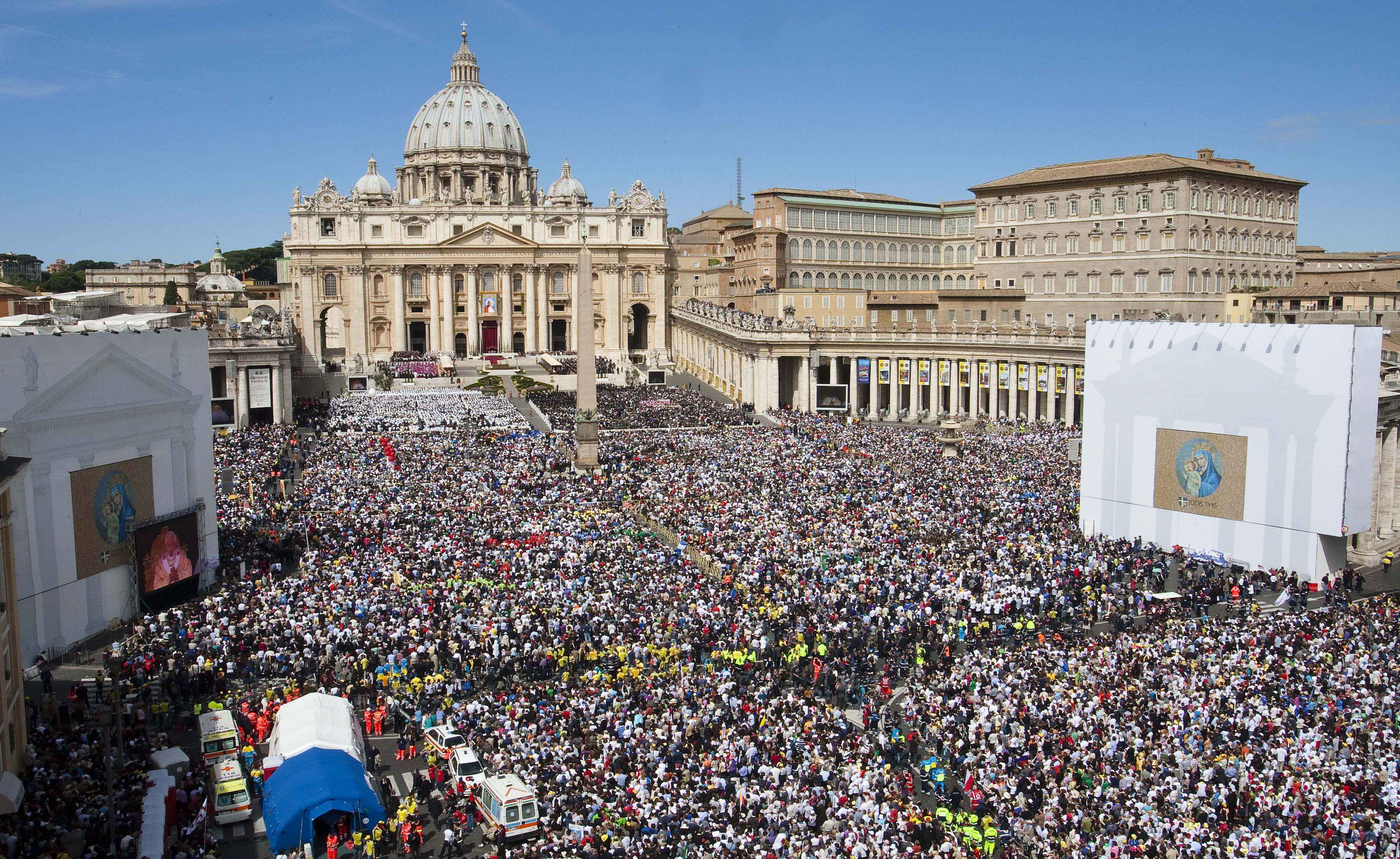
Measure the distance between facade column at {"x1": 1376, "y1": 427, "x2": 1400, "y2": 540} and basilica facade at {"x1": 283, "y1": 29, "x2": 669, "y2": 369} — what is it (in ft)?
247

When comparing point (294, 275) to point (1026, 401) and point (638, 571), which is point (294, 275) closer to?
point (1026, 401)

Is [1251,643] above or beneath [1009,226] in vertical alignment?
beneath

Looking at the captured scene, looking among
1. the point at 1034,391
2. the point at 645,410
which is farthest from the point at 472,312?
the point at 1034,391

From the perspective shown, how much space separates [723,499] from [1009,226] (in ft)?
159

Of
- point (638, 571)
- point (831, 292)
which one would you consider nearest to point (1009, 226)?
point (831, 292)

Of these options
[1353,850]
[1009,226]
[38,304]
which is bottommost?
[1353,850]

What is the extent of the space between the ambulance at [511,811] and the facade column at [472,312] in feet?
309

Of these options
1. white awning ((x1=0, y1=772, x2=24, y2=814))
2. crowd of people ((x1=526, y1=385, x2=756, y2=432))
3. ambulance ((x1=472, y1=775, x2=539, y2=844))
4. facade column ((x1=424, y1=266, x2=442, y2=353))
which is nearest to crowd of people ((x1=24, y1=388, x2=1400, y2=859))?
ambulance ((x1=472, y1=775, x2=539, y2=844))

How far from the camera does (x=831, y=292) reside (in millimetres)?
84438

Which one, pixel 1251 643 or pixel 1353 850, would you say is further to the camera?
pixel 1251 643

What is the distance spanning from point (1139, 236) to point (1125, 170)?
13.7 feet

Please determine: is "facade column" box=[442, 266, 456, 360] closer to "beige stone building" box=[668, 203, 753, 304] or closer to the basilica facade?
the basilica facade

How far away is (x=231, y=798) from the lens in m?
18.9

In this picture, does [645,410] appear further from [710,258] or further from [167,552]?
[710,258]
